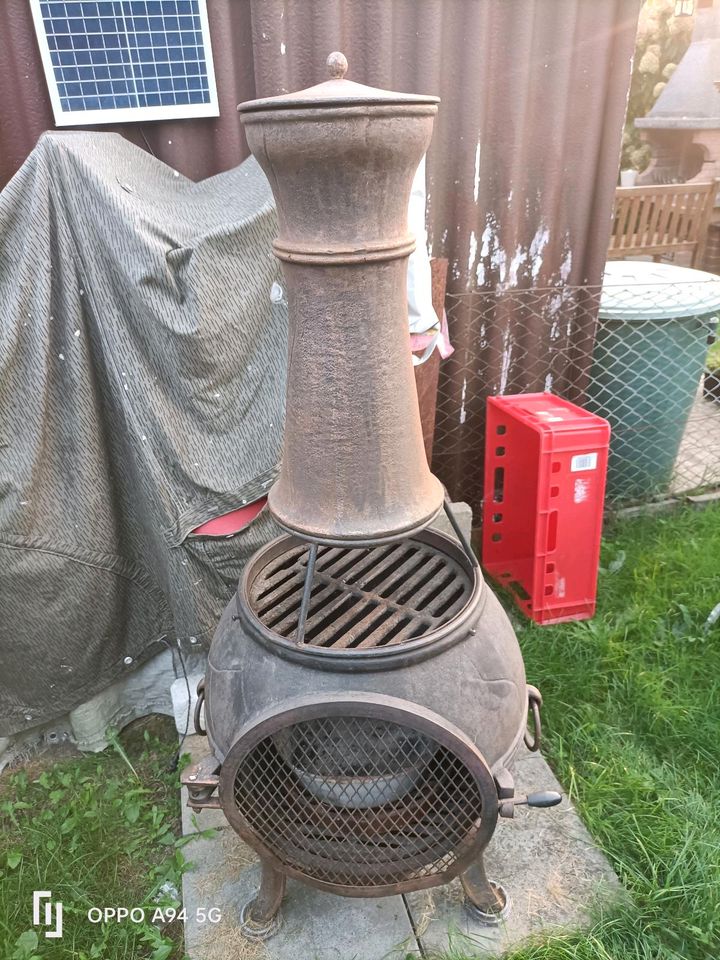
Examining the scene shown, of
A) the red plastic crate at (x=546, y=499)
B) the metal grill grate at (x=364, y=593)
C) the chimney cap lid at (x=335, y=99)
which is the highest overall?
the chimney cap lid at (x=335, y=99)

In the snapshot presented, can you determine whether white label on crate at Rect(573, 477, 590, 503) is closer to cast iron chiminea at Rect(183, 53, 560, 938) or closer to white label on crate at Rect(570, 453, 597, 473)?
white label on crate at Rect(570, 453, 597, 473)

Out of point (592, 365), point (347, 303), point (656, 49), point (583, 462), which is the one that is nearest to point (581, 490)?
point (583, 462)

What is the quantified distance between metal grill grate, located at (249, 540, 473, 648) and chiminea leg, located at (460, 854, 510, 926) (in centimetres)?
78

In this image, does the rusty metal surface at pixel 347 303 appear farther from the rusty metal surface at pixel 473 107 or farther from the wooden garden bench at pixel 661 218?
the wooden garden bench at pixel 661 218

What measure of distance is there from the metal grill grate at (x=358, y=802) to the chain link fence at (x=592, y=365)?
2218mm

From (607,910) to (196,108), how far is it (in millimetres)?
3235

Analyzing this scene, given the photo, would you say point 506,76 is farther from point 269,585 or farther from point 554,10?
point 269,585

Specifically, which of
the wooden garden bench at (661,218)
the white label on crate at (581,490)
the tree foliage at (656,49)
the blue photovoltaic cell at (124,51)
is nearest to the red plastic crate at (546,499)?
the white label on crate at (581,490)

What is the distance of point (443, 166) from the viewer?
3273 mm

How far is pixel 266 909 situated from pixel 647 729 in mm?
1636

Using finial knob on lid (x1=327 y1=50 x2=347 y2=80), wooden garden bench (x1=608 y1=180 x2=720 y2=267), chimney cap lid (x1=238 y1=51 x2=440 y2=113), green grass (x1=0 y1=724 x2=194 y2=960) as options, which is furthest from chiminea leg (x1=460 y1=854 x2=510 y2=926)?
wooden garden bench (x1=608 y1=180 x2=720 y2=267)

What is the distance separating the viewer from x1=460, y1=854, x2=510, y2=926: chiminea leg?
6.91 ft

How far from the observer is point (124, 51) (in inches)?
106

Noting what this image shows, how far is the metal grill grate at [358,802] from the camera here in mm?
1858
